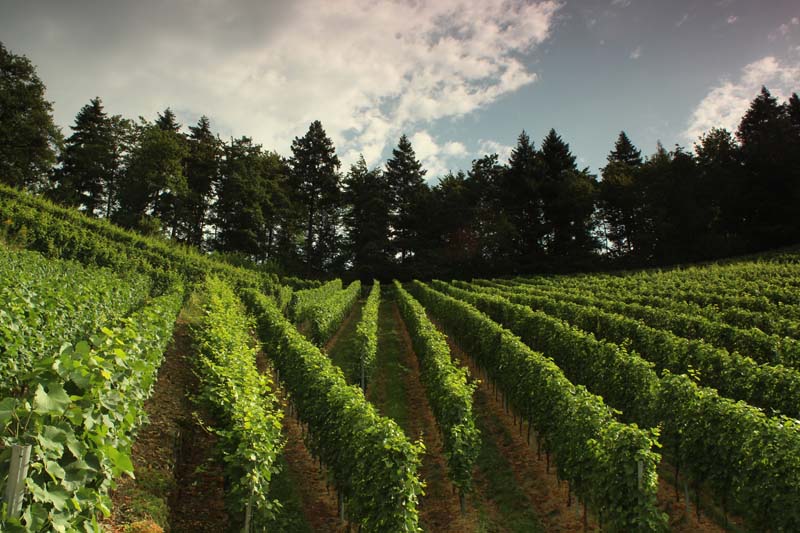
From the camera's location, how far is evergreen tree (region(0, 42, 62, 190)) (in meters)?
36.3

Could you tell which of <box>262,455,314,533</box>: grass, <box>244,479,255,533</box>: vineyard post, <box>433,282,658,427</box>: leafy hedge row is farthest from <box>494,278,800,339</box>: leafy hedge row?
<box>244,479,255,533</box>: vineyard post

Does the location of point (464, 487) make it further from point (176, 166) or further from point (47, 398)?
point (176, 166)

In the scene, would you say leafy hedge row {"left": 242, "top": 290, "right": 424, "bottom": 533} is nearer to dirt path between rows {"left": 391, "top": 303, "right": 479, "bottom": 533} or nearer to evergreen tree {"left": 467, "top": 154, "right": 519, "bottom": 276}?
dirt path between rows {"left": 391, "top": 303, "right": 479, "bottom": 533}

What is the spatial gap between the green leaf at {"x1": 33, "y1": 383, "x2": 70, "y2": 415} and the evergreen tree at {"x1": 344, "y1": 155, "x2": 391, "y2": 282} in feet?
165

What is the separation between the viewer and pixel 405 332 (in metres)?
25.0

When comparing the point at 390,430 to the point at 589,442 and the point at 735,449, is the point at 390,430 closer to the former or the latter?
the point at 589,442

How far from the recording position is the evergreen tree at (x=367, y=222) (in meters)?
53.9

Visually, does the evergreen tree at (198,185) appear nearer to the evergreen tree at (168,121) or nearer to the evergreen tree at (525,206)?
the evergreen tree at (168,121)

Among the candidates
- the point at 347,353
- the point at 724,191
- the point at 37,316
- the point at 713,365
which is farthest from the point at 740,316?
the point at 724,191

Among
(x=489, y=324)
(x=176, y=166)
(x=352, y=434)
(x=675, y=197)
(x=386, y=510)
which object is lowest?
(x=386, y=510)

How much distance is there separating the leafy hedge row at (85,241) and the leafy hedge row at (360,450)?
20.6 meters

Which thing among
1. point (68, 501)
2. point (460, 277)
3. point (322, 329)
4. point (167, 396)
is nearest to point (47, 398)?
point (68, 501)

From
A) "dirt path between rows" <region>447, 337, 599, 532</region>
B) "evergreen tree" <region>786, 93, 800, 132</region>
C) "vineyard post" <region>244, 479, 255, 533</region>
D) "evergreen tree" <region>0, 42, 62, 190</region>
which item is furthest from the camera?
"evergreen tree" <region>786, 93, 800, 132</region>

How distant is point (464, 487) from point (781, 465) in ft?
16.0
